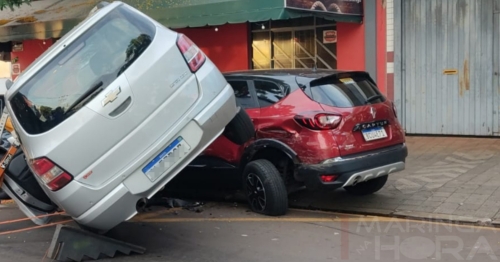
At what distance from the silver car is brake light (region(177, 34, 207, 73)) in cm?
2

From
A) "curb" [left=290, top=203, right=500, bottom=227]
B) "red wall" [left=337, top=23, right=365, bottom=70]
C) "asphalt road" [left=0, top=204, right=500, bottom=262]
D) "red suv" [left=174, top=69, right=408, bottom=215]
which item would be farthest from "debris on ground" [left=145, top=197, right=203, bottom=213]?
"red wall" [left=337, top=23, right=365, bottom=70]

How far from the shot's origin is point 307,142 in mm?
6629

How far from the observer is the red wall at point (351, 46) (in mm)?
12211

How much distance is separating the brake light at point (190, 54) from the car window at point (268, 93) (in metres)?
1.64

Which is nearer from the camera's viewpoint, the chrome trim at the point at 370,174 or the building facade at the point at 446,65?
the chrome trim at the point at 370,174

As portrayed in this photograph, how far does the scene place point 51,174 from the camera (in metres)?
5.02

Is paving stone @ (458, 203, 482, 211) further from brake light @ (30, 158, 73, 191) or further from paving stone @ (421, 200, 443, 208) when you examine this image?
brake light @ (30, 158, 73, 191)

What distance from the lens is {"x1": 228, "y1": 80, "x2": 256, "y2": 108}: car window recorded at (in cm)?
740

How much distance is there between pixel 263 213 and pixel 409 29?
642 cm

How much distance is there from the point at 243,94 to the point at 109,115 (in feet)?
8.98

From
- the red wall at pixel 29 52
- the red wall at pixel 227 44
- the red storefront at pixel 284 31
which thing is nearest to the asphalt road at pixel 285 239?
the red storefront at pixel 284 31

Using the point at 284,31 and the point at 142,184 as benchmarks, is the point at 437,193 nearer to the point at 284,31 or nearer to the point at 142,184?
the point at 142,184

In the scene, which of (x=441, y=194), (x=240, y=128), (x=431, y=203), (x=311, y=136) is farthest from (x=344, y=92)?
(x=441, y=194)

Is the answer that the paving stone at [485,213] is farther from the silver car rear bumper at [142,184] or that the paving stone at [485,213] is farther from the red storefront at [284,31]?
the red storefront at [284,31]
